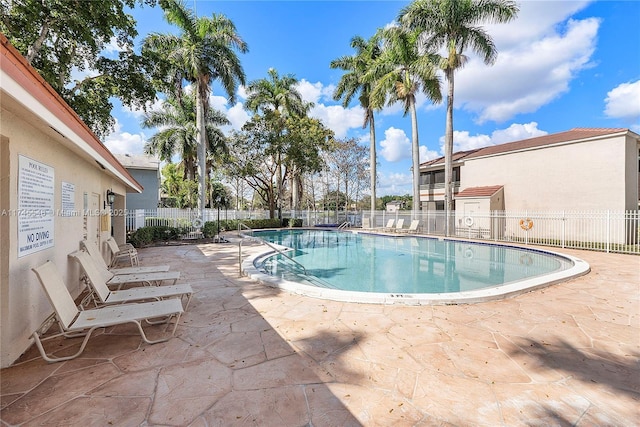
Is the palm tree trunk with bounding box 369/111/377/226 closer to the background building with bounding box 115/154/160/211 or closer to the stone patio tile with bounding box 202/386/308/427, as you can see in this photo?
the background building with bounding box 115/154/160/211

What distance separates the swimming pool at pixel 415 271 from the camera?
5305 millimetres

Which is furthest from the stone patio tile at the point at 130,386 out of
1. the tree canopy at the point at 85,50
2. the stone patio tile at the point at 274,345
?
the tree canopy at the point at 85,50

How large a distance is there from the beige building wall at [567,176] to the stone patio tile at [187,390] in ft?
67.5

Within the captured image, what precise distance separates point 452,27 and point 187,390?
2175 centimetres

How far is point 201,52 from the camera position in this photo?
1792 cm

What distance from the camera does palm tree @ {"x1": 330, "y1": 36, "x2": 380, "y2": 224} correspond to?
23328 mm

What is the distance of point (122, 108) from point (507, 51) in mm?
22137

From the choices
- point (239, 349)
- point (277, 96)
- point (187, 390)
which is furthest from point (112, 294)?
point (277, 96)

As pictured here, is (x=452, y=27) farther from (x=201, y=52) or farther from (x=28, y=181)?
(x=28, y=181)

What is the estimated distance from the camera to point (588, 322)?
4.13m

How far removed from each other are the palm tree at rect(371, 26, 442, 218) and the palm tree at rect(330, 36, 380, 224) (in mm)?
3086

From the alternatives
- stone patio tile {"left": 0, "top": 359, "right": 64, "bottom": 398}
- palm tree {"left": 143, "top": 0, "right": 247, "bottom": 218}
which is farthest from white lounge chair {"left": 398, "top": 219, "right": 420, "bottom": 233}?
stone patio tile {"left": 0, "top": 359, "right": 64, "bottom": 398}

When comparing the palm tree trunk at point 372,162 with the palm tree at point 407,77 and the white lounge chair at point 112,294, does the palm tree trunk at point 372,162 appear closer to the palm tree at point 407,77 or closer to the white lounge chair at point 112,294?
the palm tree at point 407,77

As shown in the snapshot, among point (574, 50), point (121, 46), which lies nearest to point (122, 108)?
point (121, 46)
